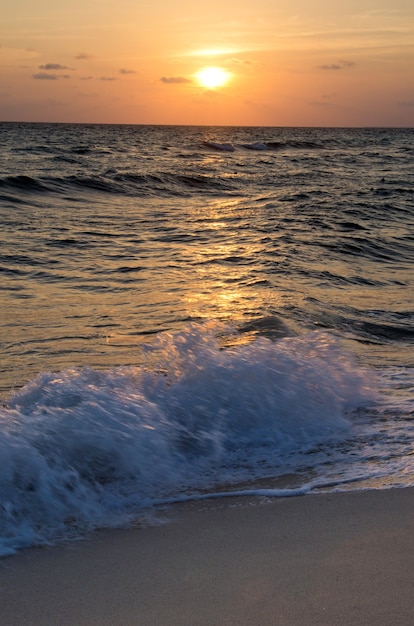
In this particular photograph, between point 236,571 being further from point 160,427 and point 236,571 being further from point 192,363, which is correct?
point 192,363

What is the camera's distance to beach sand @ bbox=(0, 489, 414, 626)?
2.39 meters

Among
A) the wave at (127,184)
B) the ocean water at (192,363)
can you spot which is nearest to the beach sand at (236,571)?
the ocean water at (192,363)

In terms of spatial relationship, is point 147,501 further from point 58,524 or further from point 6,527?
point 6,527

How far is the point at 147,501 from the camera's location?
341 centimetres

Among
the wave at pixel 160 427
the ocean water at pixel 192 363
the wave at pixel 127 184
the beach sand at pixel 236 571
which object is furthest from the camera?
the wave at pixel 127 184

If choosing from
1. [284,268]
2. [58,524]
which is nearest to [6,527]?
[58,524]

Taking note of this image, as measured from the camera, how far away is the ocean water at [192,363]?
11.6 feet

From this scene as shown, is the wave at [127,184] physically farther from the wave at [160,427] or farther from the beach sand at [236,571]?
the beach sand at [236,571]

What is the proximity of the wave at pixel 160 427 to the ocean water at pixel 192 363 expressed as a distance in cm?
1

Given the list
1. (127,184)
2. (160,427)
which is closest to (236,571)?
(160,427)

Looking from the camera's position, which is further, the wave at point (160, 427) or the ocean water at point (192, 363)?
the ocean water at point (192, 363)

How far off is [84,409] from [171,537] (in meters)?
1.19

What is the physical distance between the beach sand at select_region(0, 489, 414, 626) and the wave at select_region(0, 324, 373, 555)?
27 centimetres

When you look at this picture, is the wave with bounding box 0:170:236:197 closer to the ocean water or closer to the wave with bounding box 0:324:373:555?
the ocean water
